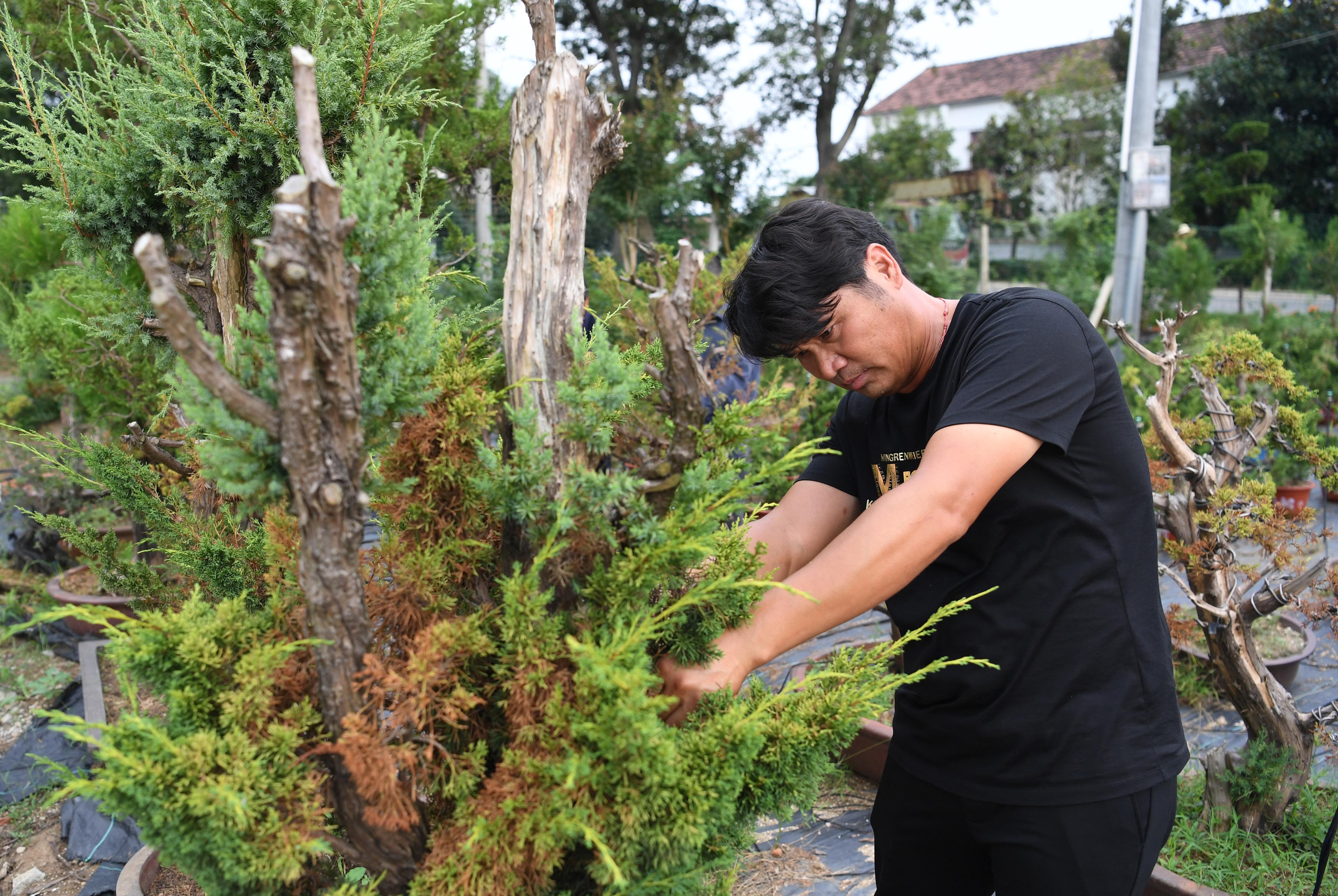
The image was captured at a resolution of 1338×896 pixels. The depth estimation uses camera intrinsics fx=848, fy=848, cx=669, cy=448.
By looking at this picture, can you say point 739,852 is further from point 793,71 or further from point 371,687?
point 793,71

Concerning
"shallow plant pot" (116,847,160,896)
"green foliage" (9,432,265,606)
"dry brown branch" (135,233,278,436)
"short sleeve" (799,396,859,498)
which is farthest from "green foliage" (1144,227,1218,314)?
"dry brown branch" (135,233,278,436)

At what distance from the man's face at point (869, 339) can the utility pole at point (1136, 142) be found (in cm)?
550

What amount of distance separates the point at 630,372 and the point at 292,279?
0.50 meters

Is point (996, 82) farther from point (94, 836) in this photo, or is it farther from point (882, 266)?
point (94, 836)

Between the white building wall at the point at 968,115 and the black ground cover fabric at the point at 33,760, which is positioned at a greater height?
the white building wall at the point at 968,115

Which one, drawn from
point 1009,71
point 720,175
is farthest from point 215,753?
point 1009,71

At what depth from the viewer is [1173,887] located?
2.48 m

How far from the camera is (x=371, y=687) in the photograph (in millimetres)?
1275

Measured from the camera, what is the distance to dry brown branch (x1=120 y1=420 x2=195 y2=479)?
7.55 feet

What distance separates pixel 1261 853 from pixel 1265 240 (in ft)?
46.9

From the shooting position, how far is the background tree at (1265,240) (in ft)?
45.3

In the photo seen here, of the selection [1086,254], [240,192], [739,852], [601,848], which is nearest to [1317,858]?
[739,852]

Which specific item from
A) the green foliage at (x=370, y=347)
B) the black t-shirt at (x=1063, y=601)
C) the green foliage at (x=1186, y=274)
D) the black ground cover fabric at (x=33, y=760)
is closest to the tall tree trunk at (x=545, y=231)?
the green foliage at (x=370, y=347)

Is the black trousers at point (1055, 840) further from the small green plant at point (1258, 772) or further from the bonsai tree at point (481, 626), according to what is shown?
the small green plant at point (1258, 772)
